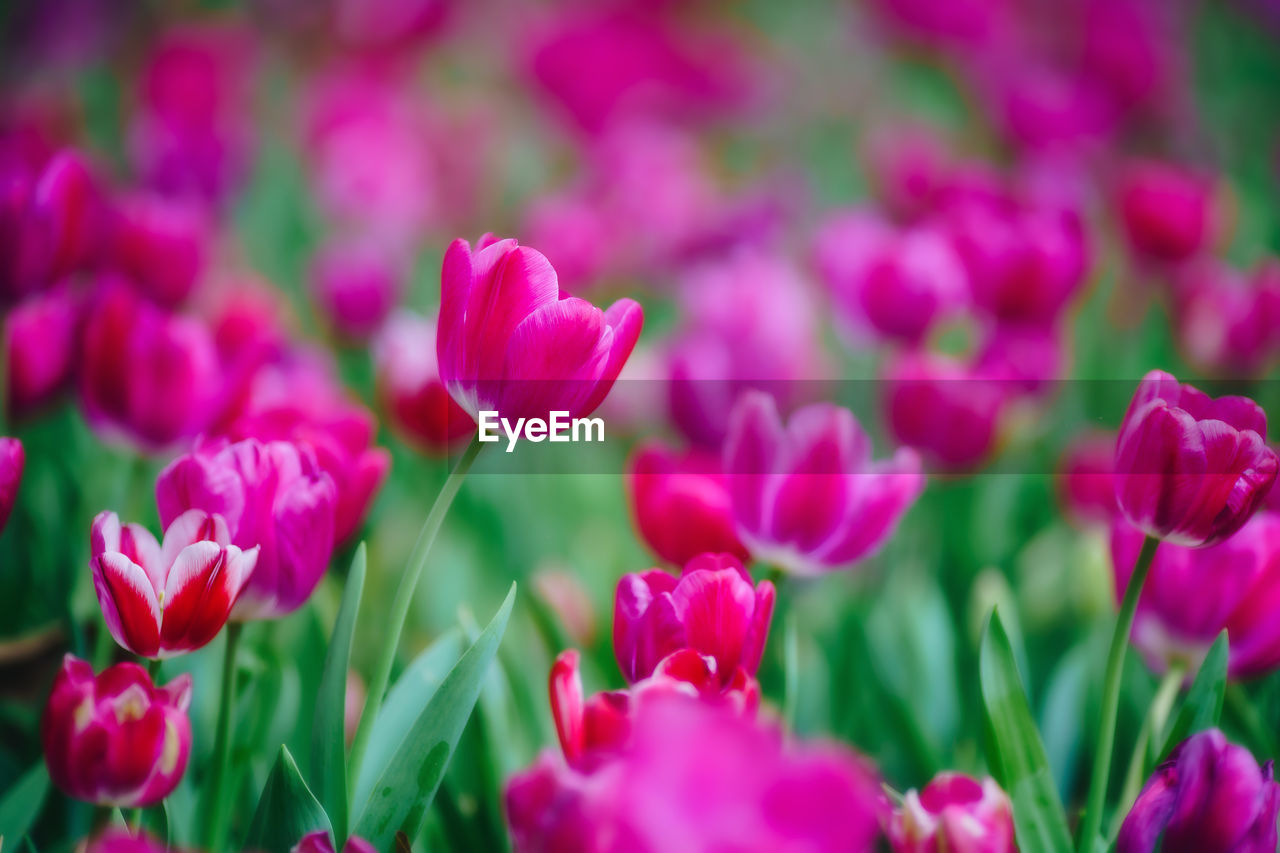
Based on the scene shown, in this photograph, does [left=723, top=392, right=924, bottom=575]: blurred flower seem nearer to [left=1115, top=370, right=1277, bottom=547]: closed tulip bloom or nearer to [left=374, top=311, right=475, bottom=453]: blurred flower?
[left=1115, top=370, right=1277, bottom=547]: closed tulip bloom

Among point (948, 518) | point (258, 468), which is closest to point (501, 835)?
point (258, 468)

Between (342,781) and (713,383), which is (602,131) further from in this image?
(342,781)

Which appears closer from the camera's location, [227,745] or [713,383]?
[227,745]

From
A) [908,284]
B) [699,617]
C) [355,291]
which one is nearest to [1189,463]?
[699,617]

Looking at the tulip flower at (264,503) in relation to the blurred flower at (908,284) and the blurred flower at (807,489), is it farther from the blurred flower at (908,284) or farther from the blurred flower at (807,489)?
the blurred flower at (908,284)

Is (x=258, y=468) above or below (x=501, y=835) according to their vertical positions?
above

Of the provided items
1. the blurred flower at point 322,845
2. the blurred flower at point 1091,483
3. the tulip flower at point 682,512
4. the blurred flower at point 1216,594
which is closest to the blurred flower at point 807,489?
the tulip flower at point 682,512

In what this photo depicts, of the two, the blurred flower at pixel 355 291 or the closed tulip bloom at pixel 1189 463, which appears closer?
the closed tulip bloom at pixel 1189 463
